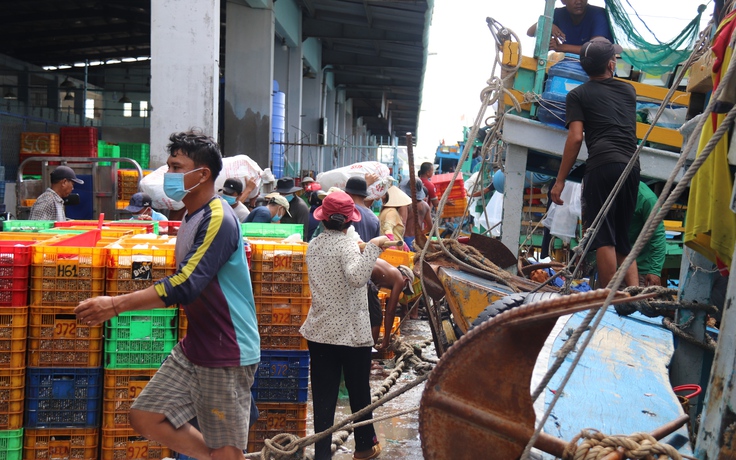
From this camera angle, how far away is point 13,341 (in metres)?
4.08

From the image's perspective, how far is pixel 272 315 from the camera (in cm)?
461

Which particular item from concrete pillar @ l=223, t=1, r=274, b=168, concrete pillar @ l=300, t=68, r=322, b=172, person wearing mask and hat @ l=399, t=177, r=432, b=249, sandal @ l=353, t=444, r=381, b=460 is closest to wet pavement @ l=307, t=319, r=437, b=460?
sandal @ l=353, t=444, r=381, b=460

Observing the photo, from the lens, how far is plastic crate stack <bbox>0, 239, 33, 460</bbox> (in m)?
4.05

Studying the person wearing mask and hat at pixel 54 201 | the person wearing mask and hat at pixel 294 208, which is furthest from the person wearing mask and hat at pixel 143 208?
the person wearing mask and hat at pixel 294 208

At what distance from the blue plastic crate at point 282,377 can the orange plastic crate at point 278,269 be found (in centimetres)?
40

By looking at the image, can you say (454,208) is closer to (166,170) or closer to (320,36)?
(166,170)

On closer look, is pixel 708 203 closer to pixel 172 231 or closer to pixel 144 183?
pixel 172 231

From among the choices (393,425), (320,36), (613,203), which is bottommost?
(393,425)

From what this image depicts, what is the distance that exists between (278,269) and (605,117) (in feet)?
8.06

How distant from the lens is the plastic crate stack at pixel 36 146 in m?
18.6

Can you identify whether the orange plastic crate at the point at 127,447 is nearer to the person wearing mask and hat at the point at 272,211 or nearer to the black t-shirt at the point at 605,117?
the black t-shirt at the point at 605,117

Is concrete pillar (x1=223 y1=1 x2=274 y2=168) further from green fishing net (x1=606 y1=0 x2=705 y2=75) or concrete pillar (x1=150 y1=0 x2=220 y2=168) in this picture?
green fishing net (x1=606 y1=0 x2=705 y2=75)

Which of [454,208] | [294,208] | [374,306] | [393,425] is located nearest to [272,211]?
[294,208]

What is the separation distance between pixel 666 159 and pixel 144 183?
547cm
